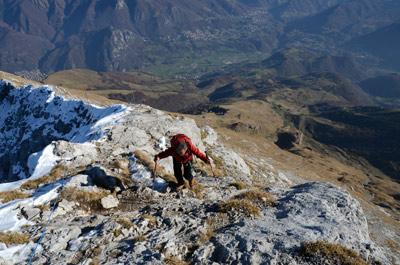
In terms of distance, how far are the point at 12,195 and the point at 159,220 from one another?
1167 centimetres

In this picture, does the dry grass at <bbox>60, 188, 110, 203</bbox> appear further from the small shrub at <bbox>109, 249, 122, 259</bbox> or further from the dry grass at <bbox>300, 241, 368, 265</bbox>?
the dry grass at <bbox>300, 241, 368, 265</bbox>

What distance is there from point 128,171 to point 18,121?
73.8 metres

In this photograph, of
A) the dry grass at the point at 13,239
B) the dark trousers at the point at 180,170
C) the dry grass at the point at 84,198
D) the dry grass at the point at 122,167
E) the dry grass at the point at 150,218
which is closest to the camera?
the dry grass at the point at 13,239

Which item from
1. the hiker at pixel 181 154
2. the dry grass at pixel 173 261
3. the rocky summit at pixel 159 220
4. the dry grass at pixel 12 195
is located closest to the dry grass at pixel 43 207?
the rocky summit at pixel 159 220

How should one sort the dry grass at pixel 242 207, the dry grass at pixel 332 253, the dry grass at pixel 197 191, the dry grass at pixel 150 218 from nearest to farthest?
the dry grass at pixel 332 253
the dry grass at pixel 150 218
the dry grass at pixel 242 207
the dry grass at pixel 197 191

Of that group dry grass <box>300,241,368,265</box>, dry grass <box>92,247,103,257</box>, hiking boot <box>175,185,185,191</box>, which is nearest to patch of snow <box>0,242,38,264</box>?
dry grass <box>92,247,103,257</box>

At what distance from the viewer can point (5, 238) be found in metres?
10.6

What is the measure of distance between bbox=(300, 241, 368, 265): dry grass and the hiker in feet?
27.3

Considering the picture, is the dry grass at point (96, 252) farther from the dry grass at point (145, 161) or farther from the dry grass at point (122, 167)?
the dry grass at point (145, 161)

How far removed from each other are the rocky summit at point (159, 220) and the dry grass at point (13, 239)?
0.05 m

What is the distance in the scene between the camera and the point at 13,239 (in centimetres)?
1052

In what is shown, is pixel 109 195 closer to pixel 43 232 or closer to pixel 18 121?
pixel 43 232

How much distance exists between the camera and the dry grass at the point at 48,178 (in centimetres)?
1734

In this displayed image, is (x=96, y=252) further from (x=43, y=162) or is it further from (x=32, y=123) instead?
(x=32, y=123)
